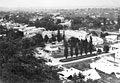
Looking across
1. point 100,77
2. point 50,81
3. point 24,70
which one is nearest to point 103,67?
point 100,77

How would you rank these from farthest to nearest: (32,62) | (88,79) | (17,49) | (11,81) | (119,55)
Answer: (119,55), (88,79), (17,49), (32,62), (11,81)

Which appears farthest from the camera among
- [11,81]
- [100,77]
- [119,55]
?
[119,55]

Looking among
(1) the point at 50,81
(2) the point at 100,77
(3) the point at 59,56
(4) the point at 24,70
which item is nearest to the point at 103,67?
(2) the point at 100,77

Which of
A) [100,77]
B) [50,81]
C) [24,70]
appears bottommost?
[100,77]

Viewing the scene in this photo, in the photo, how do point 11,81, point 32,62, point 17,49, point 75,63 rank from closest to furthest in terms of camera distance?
point 11,81
point 32,62
point 17,49
point 75,63

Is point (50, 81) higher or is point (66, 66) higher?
point (50, 81)

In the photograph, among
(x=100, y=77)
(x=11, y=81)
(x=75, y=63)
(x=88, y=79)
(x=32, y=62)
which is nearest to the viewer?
(x=11, y=81)

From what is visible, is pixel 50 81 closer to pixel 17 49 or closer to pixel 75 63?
pixel 17 49

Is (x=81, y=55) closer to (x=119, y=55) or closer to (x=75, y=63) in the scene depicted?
(x=75, y=63)

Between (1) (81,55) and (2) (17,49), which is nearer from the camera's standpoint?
(2) (17,49)
